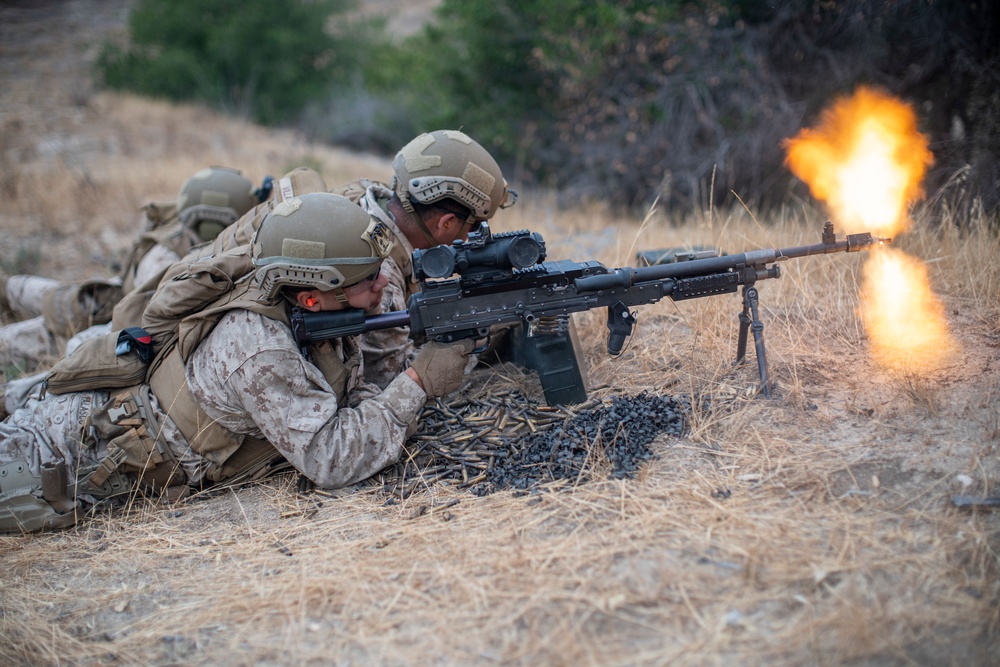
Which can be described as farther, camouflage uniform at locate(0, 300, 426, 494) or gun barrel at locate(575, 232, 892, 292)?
gun barrel at locate(575, 232, 892, 292)

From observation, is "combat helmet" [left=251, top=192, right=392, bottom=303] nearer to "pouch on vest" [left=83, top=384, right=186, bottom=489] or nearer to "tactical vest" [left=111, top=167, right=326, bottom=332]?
"pouch on vest" [left=83, top=384, right=186, bottom=489]

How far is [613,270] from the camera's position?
4.36 meters

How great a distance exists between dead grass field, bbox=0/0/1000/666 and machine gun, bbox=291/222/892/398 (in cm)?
67

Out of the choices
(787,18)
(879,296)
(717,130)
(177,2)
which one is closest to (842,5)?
(787,18)

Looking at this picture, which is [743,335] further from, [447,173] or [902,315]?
[447,173]

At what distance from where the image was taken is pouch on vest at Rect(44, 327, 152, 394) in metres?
4.20

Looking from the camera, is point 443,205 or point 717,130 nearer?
point 443,205

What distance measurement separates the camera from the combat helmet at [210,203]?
6703 mm

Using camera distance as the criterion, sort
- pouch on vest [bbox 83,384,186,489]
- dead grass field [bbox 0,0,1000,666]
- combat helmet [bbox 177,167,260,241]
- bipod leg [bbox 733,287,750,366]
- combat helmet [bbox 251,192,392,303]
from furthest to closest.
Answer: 1. combat helmet [bbox 177,167,260,241]
2. bipod leg [bbox 733,287,750,366]
3. pouch on vest [bbox 83,384,186,489]
4. combat helmet [bbox 251,192,392,303]
5. dead grass field [bbox 0,0,1000,666]

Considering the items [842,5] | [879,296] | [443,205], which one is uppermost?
[842,5]

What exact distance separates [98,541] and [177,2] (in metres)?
18.8

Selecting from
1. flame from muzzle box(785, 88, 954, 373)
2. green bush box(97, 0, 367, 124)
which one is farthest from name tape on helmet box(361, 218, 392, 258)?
green bush box(97, 0, 367, 124)

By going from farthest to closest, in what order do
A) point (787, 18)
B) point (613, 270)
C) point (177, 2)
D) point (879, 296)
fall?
point (177, 2) < point (787, 18) < point (879, 296) < point (613, 270)

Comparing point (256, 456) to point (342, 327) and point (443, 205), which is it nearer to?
point (342, 327)
